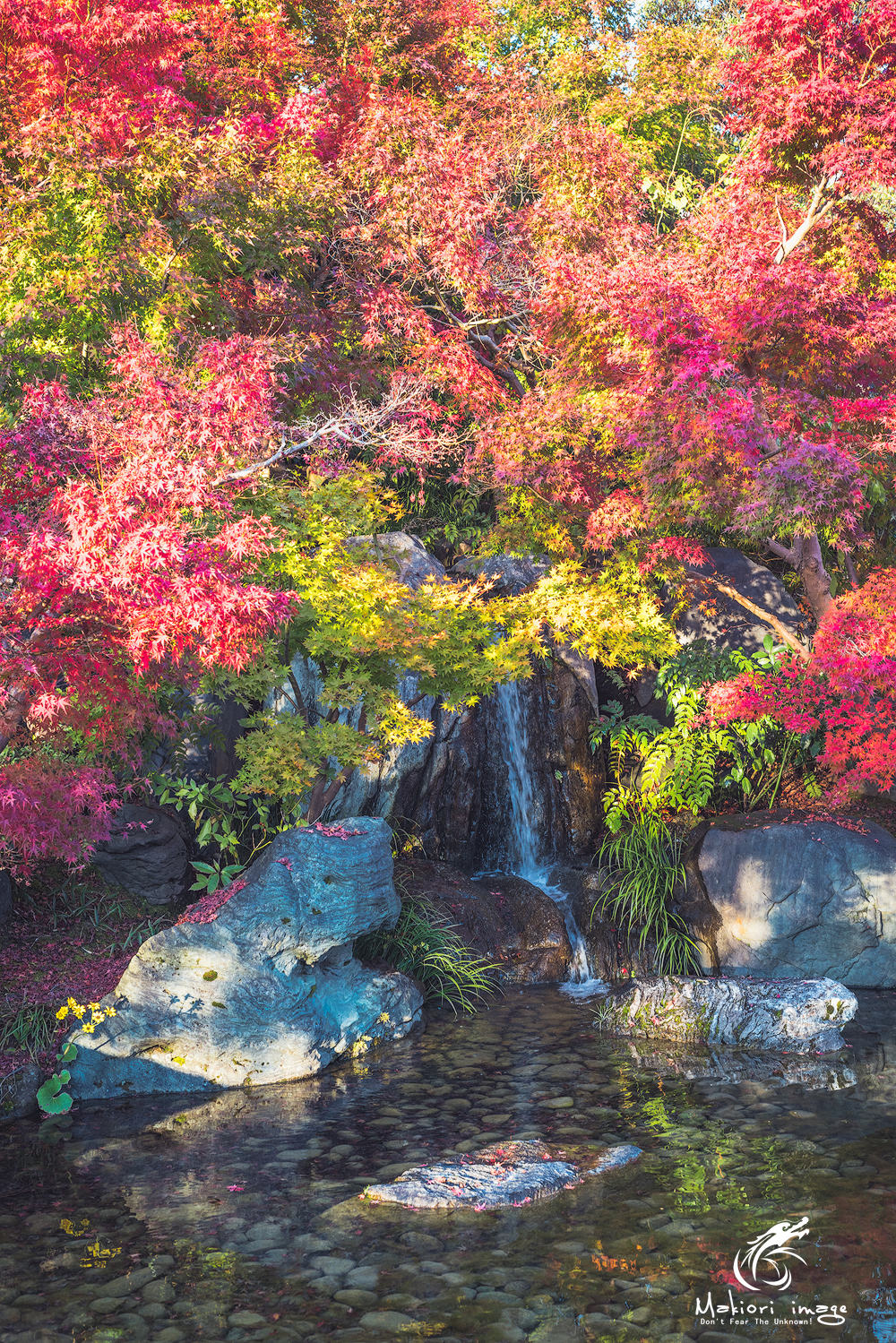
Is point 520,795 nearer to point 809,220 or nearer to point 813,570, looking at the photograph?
point 813,570

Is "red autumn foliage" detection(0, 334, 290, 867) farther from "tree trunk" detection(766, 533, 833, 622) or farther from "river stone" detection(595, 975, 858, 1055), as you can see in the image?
"tree trunk" detection(766, 533, 833, 622)

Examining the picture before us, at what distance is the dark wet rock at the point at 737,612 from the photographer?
37.4ft

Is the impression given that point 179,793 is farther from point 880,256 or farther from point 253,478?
point 880,256

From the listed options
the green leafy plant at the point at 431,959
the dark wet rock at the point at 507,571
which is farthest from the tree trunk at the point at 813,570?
the green leafy plant at the point at 431,959

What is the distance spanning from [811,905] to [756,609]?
11.9ft

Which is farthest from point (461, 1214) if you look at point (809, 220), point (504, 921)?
point (809, 220)

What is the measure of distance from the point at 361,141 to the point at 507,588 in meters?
5.49

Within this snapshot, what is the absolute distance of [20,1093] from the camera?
652cm

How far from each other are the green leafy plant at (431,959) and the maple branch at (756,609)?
16.1 ft

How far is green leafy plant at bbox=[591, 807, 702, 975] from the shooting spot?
9391mm

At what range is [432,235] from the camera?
11.6 meters

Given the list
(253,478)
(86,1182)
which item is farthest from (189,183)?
(86,1182)

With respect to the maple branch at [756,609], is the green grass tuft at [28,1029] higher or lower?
lower

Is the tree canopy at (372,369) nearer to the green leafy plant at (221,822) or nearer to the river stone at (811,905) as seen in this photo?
the green leafy plant at (221,822)
